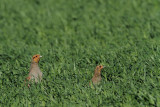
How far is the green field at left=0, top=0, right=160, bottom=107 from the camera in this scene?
23.7 ft

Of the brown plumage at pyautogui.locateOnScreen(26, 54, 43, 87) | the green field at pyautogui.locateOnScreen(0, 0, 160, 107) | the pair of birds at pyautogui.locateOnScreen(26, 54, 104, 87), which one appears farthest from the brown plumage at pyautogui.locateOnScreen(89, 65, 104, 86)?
the brown plumage at pyautogui.locateOnScreen(26, 54, 43, 87)

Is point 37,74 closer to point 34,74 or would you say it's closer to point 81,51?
point 34,74

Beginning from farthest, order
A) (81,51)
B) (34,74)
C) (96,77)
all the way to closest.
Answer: (81,51), (34,74), (96,77)

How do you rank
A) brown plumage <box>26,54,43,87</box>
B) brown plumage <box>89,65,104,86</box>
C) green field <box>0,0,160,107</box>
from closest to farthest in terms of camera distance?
green field <box>0,0,160,107</box> < brown plumage <box>89,65,104,86</box> < brown plumage <box>26,54,43,87</box>

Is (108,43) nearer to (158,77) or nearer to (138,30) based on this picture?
(138,30)

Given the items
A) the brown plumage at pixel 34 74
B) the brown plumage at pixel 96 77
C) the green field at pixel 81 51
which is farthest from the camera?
the brown plumage at pixel 34 74

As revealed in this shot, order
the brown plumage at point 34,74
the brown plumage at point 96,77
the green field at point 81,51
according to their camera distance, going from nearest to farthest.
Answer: the green field at point 81,51 < the brown plumage at point 96,77 < the brown plumage at point 34,74

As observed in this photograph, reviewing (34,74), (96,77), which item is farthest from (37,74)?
(96,77)

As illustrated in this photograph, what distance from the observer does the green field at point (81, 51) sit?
284 inches

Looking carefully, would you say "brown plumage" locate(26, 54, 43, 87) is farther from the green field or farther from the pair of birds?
the green field

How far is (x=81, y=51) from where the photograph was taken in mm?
9688

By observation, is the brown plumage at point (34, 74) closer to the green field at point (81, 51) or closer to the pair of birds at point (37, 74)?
the pair of birds at point (37, 74)

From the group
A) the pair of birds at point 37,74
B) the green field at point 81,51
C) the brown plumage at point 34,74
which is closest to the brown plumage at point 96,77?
the pair of birds at point 37,74

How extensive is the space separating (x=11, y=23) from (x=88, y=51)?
5443 mm
